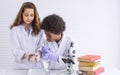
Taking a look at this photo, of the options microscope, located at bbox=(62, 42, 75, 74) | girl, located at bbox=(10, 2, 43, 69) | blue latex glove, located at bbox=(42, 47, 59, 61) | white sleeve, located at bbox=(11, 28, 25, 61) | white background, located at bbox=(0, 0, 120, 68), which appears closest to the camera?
microscope, located at bbox=(62, 42, 75, 74)

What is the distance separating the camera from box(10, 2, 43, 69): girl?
2.48 m

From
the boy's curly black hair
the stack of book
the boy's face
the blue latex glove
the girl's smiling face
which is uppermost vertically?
the girl's smiling face

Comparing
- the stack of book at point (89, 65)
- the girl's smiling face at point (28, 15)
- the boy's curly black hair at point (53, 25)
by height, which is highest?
the girl's smiling face at point (28, 15)

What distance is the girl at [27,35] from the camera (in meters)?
2.48

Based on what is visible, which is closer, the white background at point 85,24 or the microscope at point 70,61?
the microscope at point 70,61

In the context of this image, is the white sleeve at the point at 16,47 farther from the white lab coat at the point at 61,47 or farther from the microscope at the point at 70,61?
the microscope at the point at 70,61

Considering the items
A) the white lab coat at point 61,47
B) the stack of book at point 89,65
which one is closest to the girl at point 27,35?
the white lab coat at point 61,47

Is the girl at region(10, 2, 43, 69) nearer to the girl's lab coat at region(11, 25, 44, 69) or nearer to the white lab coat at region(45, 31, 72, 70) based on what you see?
the girl's lab coat at region(11, 25, 44, 69)

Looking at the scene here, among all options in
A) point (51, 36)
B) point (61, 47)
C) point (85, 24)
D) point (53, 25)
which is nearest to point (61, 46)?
point (61, 47)

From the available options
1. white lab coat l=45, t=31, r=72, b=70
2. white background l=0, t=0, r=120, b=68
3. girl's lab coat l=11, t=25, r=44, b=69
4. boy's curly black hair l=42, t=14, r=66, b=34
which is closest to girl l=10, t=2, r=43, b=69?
girl's lab coat l=11, t=25, r=44, b=69

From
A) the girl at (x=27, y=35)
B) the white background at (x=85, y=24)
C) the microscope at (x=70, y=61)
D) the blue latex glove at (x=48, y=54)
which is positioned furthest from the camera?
the white background at (x=85, y=24)

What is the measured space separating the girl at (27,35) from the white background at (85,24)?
753 millimetres

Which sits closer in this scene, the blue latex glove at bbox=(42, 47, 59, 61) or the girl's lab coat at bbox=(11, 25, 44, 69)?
the blue latex glove at bbox=(42, 47, 59, 61)

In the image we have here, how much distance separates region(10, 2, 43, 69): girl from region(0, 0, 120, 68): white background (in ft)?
2.47
